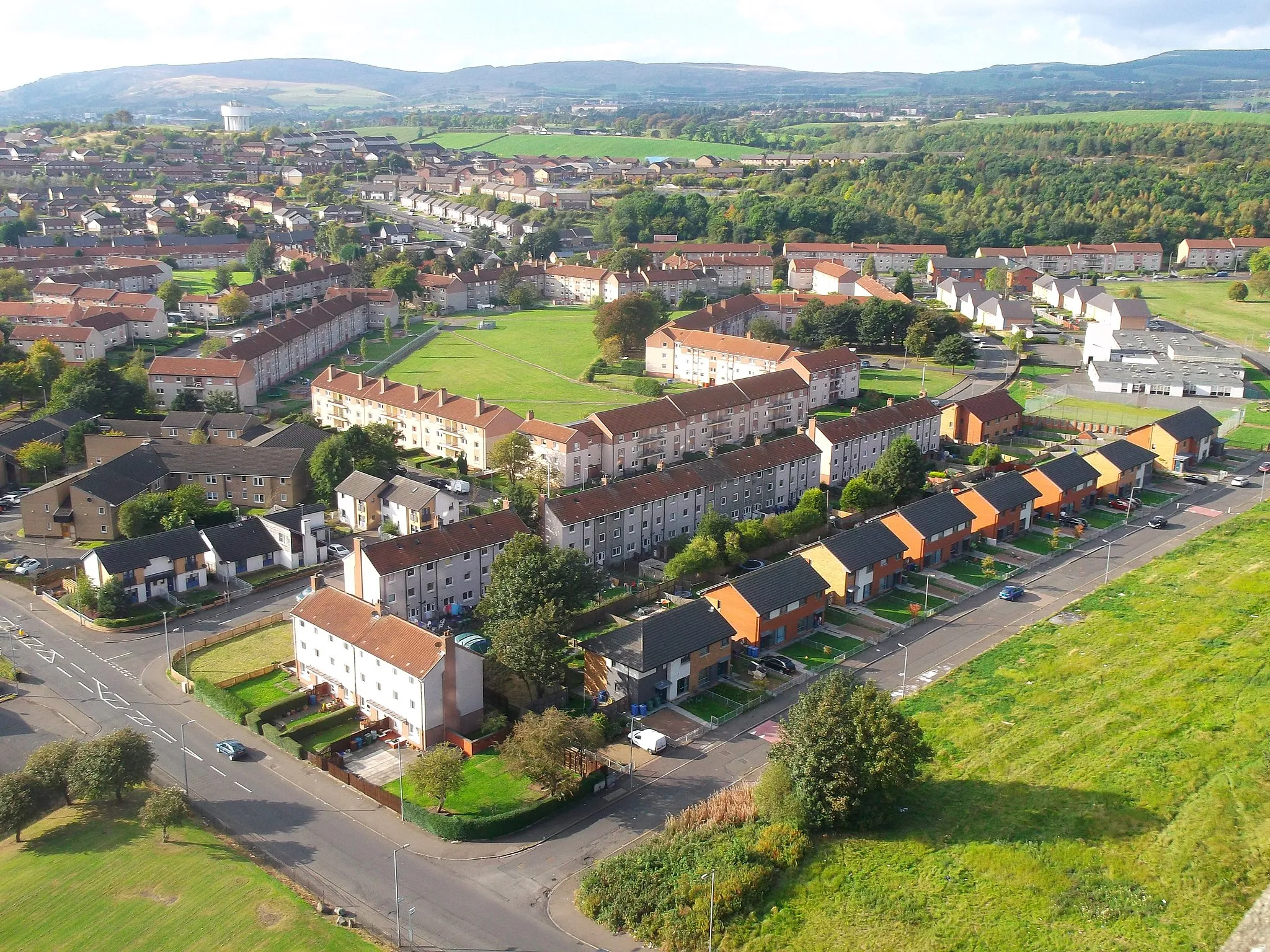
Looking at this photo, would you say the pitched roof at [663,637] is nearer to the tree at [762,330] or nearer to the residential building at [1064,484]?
the residential building at [1064,484]

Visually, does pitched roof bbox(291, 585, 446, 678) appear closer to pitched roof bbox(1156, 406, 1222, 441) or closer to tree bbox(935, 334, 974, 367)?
pitched roof bbox(1156, 406, 1222, 441)

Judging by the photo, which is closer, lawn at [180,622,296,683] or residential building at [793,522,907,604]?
lawn at [180,622,296,683]

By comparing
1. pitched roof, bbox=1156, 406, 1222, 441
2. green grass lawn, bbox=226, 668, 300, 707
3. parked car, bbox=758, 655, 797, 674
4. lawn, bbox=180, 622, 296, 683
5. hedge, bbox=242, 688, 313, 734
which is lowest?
green grass lawn, bbox=226, 668, 300, 707

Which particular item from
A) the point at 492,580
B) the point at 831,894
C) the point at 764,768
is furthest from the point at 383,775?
the point at 831,894

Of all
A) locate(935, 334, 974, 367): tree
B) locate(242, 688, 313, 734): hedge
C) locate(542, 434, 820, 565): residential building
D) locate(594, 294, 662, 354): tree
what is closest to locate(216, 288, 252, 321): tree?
locate(594, 294, 662, 354): tree

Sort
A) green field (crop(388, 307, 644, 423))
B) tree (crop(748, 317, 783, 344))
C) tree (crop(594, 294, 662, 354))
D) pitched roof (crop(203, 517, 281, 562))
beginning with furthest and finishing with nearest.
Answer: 1. tree (crop(748, 317, 783, 344))
2. tree (crop(594, 294, 662, 354))
3. green field (crop(388, 307, 644, 423))
4. pitched roof (crop(203, 517, 281, 562))

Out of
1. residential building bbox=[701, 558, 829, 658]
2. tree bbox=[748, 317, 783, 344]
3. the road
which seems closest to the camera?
the road

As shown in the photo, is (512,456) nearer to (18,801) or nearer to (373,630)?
(373,630)

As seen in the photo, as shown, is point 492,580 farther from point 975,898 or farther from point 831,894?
point 975,898
